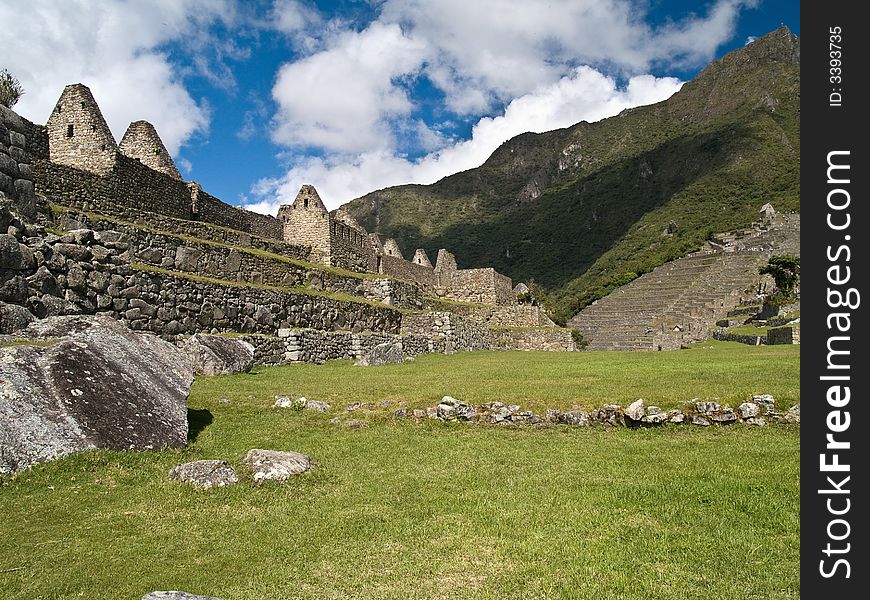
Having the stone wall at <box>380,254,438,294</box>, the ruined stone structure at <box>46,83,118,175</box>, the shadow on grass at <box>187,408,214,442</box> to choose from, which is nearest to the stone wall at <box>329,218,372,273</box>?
the stone wall at <box>380,254,438,294</box>

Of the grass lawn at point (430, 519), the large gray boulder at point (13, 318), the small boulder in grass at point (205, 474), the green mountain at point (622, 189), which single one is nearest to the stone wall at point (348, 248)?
the large gray boulder at point (13, 318)

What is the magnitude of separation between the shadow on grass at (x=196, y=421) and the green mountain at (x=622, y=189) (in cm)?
4725

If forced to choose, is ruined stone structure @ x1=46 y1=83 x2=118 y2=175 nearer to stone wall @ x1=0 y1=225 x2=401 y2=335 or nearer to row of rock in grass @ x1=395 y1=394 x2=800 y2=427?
stone wall @ x1=0 y1=225 x2=401 y2=335

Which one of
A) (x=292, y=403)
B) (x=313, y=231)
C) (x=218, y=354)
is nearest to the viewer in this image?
(x=292, y=403)

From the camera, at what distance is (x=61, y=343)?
19.8ft

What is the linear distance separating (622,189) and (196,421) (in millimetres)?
110444

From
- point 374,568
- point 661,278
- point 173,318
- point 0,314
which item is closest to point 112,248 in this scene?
point 173,318

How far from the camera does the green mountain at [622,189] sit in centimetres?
7956

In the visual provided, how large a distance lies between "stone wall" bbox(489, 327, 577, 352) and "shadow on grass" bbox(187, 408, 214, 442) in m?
21.5

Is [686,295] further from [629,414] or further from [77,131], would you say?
[77,131]

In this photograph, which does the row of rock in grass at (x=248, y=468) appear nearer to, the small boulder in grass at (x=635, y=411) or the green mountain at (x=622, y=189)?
the small boulder in grass at (x=635, y=411)

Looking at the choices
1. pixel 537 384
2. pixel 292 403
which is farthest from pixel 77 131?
pixel 537 384

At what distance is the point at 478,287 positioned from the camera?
33781 mm
